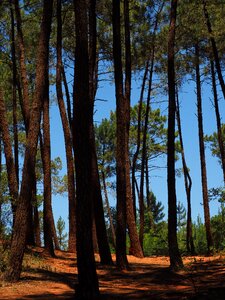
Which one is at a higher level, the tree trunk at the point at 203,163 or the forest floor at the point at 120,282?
the tree trunk at the point at 203,163

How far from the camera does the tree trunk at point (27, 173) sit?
8234mm

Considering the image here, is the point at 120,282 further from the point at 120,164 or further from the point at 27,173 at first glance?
the point at 120,164

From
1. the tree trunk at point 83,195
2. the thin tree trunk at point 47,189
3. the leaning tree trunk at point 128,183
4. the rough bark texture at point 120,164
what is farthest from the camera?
the leaning tree trunk at point 128,183

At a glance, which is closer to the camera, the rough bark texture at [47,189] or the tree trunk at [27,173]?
the tree trunk at [27,173]

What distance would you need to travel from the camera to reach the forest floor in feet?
23.6

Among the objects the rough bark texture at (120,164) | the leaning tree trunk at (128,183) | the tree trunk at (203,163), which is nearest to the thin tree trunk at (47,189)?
the leaning tree trunk at (128,183)

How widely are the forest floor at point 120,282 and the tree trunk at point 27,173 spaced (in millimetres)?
412

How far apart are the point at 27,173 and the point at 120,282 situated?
10.1 ft

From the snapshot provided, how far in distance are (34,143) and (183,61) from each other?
41.5 ft

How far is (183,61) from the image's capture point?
784 inches

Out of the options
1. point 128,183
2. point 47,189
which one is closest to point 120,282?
point 47,189

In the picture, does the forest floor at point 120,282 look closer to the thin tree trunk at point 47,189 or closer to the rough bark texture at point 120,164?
the rough bark texture at point 120,164

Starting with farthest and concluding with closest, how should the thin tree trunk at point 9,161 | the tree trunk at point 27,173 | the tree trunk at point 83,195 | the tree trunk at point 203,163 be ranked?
1. the tree trunk at point 203,163
2. the thin tree trunk at point 9,161
3. the tree trunk at point 27,173
4. the tree trunk at point 83,195

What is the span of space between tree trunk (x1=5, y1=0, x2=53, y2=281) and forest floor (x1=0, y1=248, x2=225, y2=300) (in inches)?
16.2
